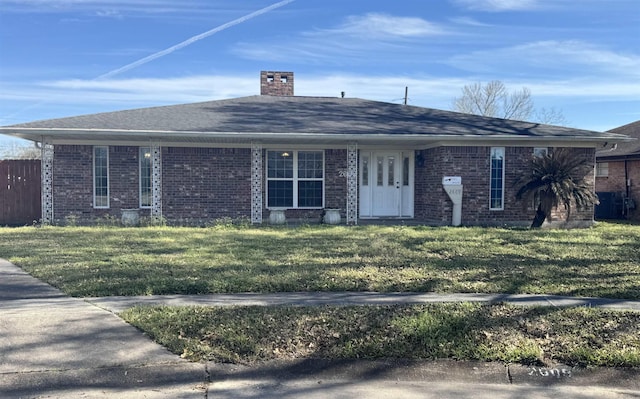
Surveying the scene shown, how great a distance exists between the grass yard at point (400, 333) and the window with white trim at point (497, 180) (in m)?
9.66

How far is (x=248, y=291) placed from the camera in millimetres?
6730

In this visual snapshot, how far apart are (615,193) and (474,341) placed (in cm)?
1845

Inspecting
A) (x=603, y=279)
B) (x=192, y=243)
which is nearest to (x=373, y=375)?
(x=603, y=279)

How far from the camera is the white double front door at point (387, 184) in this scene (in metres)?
16.3

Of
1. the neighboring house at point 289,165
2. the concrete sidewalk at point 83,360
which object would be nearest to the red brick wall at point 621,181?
the neighboring house at point 289,165

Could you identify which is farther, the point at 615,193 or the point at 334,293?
the point at 615,193

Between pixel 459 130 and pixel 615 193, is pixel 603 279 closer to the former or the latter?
pixel 459 130

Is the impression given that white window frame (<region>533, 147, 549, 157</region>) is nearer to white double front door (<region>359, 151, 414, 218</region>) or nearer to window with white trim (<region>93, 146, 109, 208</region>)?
white double front door (<region>359, 151, 414, 218</region>)

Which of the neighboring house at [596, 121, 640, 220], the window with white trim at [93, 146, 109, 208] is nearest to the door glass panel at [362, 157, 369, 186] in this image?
the window with white trim at [93, 146, 109, 208]

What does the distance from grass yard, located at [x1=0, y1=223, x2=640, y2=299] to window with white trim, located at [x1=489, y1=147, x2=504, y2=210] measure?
7.58 ft

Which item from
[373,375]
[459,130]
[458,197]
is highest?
[459,130]

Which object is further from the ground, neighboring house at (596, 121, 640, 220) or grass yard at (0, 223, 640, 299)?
neighboring house at (596, 121, 640, 220)

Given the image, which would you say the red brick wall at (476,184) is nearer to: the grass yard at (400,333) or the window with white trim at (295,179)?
the window with white trim at (295,179)

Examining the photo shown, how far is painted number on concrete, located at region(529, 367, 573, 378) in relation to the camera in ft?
14.8
